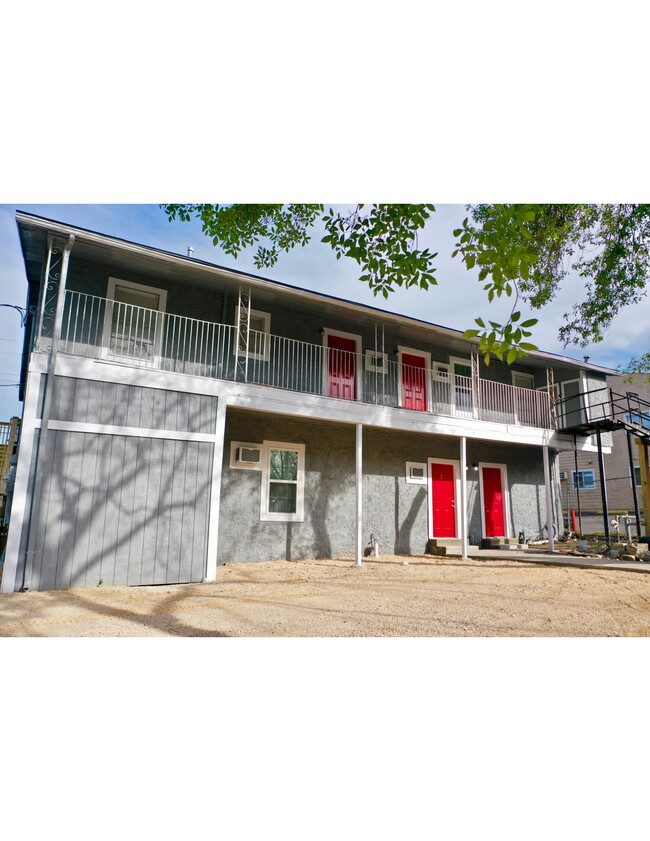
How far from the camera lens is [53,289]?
7.27 m

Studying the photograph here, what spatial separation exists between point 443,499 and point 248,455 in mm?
4856

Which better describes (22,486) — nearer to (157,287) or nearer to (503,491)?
(157,287)

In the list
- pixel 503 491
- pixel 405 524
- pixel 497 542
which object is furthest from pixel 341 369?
pixel 497 542

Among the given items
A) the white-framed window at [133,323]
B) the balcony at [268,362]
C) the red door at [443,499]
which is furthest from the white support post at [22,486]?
the red door at [443,499]

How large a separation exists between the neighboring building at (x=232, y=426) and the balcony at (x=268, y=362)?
1.4 inches

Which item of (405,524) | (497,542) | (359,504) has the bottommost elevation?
(497,542)

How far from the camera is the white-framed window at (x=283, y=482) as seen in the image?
9039 mm

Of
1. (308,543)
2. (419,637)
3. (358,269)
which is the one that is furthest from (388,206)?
(308,543)

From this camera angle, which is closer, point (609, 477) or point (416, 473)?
point (416, 473)

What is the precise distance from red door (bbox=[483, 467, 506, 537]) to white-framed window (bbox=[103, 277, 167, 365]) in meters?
8.05

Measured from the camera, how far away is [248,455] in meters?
8.87

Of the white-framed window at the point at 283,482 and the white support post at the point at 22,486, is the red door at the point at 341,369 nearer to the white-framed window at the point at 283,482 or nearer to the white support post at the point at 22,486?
the white-framed window at the point at 283,482
